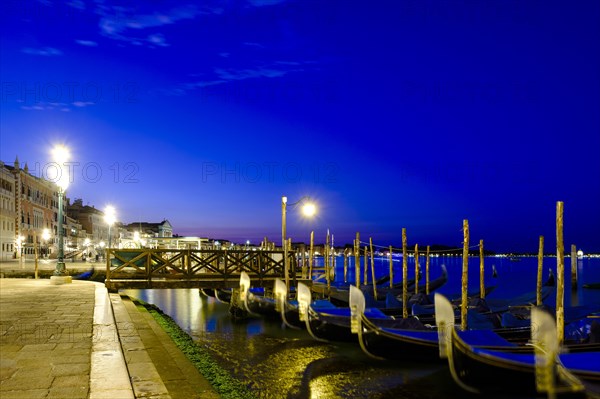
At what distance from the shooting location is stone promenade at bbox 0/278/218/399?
423 cm

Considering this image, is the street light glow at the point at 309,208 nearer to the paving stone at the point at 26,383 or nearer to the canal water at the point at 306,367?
the canal water at the point at 306,367

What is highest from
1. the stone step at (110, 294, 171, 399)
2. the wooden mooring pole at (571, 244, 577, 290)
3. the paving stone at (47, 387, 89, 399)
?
the paving stone at (47, 387, 89, 399)

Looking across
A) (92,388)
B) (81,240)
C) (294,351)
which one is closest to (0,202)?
(81,240)

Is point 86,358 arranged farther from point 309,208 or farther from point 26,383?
point 309,208

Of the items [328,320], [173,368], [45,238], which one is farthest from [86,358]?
[45,238]

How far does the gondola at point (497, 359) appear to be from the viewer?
637cm

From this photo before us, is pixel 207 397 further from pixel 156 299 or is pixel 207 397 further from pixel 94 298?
pixel 156 299

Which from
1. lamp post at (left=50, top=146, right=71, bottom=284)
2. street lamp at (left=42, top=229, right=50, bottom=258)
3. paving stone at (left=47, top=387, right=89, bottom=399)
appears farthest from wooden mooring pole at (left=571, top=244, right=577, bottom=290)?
street lamp at (left=42, top=229, right=50, bottom=258)

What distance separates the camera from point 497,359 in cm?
711

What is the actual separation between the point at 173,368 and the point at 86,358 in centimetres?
97

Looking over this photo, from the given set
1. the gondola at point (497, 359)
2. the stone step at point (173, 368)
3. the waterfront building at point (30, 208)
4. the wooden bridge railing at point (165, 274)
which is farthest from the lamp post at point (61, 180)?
the waterfront building at point (30, 208)

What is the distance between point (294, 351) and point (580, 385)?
7159mm

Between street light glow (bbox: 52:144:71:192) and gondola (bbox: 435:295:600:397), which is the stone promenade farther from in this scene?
street light glow (bbox: 52:144:71:192)

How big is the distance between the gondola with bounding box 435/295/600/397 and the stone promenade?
3858 mm
